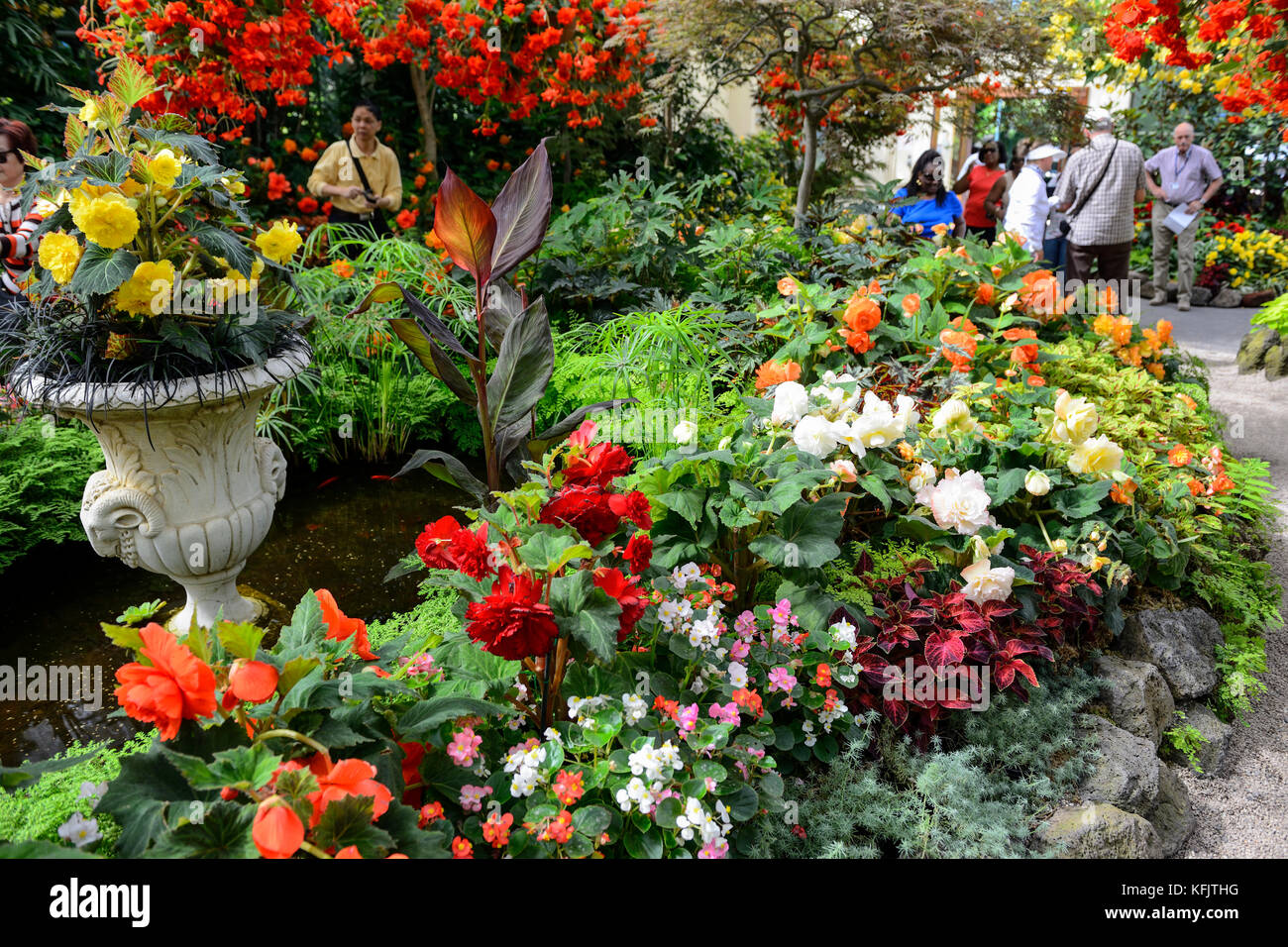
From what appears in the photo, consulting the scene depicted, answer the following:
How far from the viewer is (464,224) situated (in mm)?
2145

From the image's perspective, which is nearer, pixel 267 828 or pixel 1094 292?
pixel 267 828

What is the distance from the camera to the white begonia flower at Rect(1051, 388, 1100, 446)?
2.56 meters

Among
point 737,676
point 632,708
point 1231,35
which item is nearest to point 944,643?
point 737,676

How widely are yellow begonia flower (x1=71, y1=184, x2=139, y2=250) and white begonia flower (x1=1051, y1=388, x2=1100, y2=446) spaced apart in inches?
101

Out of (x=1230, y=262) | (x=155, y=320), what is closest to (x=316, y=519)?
(x=155, y=320)

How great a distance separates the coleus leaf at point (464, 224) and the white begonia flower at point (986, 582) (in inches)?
57.1

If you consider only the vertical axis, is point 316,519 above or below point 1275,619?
above

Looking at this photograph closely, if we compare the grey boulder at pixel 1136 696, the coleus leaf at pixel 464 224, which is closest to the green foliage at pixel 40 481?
the coleus leaf at pixel 464 224

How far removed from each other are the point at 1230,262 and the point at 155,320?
405 inches

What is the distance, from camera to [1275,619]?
3.11 meters

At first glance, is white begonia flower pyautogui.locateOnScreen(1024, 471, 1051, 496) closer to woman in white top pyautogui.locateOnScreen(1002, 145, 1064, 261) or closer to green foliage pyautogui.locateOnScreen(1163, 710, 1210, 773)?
green foliage pyautogui.locateOnScreen(1163, 710, 1210, 773)

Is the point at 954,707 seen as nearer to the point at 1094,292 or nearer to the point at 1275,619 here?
the point at 1275,619

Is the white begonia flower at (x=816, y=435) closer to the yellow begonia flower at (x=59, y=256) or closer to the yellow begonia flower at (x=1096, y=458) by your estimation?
the yellow begonia flower at (x=1096, y=458)

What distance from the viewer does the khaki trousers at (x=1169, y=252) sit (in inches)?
337
